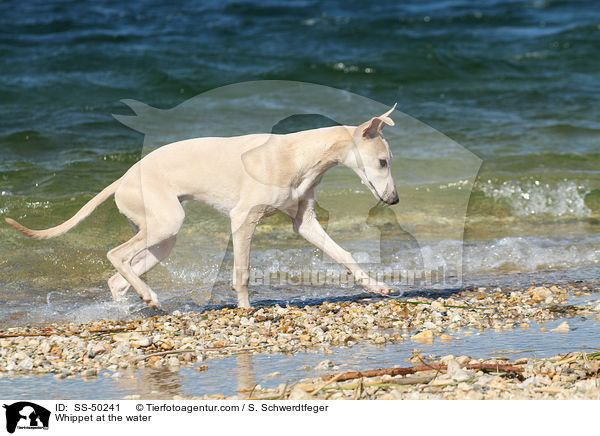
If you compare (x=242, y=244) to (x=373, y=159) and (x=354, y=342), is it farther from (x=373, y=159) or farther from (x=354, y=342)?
(x=354, y=342)

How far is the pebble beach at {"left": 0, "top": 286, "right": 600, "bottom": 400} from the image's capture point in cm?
404

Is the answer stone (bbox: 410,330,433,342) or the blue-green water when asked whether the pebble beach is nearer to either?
stone (bbox: 410,330,433,342)

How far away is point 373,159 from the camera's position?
19.4ft

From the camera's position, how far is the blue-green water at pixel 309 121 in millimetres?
7836

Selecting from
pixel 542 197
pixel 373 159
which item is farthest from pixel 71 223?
pixel 542 197

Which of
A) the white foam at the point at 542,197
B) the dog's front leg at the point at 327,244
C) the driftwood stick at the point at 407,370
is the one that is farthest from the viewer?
the white foam at the point at 542,197

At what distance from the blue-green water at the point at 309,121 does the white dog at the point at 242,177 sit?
94 cm

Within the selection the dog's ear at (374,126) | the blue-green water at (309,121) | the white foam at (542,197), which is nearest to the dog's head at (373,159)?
the dog's ear at (374,126)

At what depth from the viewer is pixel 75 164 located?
37.3ft

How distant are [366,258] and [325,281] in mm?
753

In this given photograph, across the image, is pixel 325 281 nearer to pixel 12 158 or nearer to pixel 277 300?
pixel 277 300

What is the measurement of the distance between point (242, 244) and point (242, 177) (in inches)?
21.0
